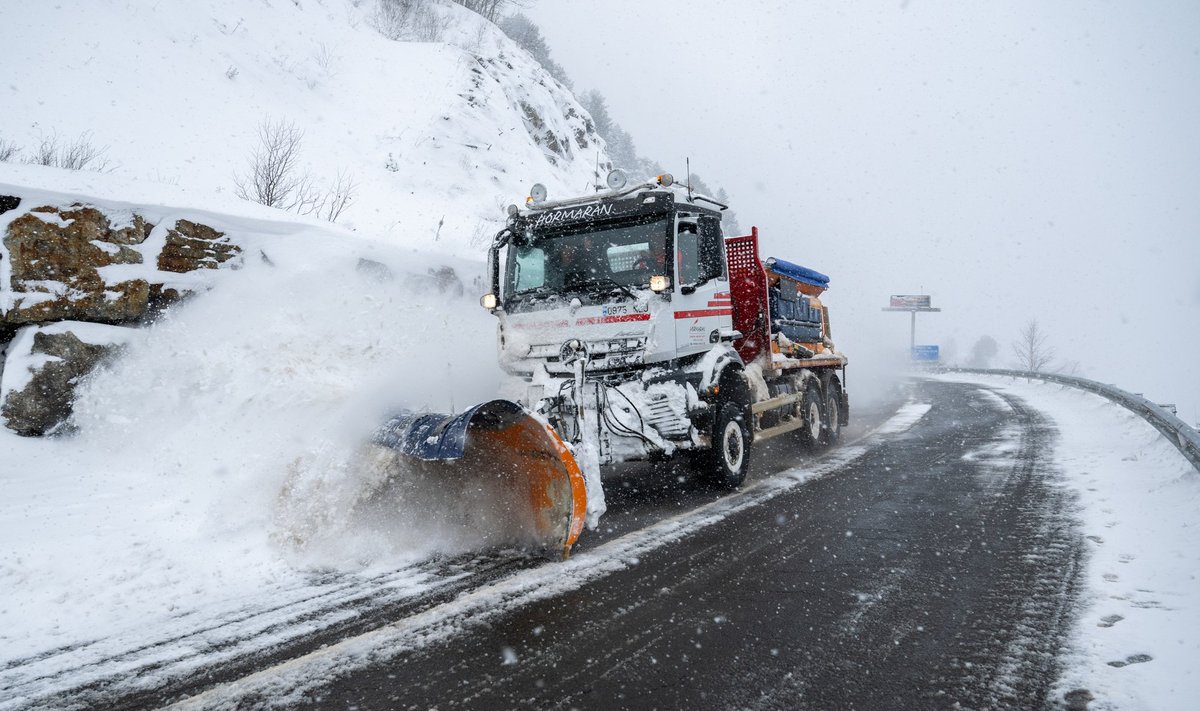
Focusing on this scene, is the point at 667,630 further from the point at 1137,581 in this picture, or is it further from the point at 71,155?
the point at 71,155

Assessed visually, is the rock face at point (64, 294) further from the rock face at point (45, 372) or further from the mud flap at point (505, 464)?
the mud flap at point (505, 464)

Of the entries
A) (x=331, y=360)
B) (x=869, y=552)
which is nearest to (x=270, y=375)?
(x=331, y=360)

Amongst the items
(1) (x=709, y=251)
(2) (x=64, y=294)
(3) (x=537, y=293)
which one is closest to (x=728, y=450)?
(1) (x=709, y=251)

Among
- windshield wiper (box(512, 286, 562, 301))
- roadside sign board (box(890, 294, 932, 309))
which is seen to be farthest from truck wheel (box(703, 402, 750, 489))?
roadside sign board (box(890, 294, 932, 309))

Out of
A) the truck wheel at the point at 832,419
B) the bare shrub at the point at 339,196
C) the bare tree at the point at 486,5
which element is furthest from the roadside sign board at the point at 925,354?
the bare shrub at the point at 339,196

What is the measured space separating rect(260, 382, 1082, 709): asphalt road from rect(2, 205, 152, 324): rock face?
5.69m

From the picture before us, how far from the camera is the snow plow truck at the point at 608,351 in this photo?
5066 millimetres

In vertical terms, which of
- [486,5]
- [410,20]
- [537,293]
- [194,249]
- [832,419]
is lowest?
[832,419]

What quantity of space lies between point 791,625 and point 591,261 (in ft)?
13.3

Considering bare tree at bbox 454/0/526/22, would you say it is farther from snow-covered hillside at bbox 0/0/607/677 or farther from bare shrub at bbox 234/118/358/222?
bare shrub at bbox 234/118/358/222

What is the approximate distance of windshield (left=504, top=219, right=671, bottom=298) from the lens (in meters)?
6.48

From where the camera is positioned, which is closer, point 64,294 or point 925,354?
point 64,294

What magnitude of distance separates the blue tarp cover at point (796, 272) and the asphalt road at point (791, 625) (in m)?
3.64

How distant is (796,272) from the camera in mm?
9781
